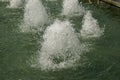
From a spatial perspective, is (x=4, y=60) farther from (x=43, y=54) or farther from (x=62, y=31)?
(x=62, y=31)

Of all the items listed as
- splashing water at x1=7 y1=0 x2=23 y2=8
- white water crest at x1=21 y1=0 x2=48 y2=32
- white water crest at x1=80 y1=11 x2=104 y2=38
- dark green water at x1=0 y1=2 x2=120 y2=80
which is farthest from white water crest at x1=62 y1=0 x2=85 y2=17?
splashing water at x1=7 y1=0 x2=23 y2=8

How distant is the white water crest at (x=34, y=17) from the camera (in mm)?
17672

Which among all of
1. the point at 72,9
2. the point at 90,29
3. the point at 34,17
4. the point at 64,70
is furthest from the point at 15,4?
the point at 64,70

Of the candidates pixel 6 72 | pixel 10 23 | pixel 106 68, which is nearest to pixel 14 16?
pixel 10 23

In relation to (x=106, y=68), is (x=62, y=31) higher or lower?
higher

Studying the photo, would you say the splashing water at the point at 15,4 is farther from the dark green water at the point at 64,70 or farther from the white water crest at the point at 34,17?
the dark green water at the point at 64,70

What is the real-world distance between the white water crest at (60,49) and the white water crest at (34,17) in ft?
12.7

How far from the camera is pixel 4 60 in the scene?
1299 cm

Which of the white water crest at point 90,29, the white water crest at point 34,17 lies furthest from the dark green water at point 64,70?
the white water crest at point 34,17

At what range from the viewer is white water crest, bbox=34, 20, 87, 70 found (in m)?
12.1

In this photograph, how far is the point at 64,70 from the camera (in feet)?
38.1

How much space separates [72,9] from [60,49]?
7642 mm

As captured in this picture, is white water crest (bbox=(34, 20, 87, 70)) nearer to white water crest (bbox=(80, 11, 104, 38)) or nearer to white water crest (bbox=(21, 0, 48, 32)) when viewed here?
white water crest (bbox=(80, 11, 104, 38))

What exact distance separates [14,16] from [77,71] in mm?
8833
